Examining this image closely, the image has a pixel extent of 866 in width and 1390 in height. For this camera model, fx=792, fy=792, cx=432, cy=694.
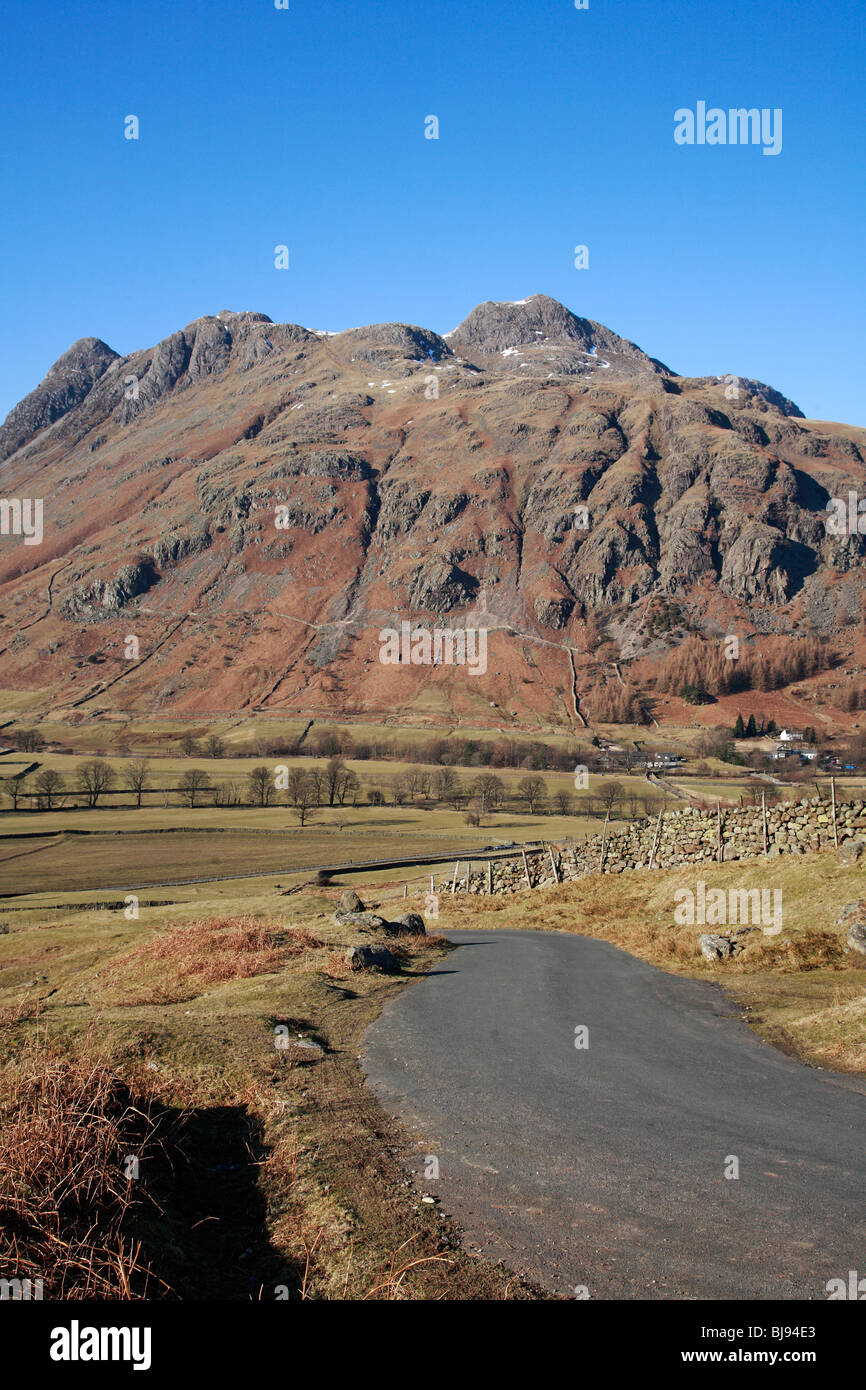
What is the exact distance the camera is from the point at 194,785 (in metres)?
126

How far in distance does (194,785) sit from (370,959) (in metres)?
110

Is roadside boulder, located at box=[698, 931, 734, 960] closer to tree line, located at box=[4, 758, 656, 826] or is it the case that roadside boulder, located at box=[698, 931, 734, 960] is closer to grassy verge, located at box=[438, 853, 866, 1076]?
grassy verge, located at box=[438, 853, 866, 1076]

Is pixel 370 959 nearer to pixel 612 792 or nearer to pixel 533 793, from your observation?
pixel 612 792

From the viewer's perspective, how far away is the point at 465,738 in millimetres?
167750

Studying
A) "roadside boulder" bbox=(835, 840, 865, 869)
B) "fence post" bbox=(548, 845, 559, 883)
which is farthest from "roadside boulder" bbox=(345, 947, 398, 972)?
"fence post" bbox=(548, 845, 559, 883)

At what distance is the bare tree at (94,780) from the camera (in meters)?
120

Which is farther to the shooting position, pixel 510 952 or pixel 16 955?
pixel 16 955

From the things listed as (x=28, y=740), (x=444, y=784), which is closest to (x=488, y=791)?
(x=444, y=784)

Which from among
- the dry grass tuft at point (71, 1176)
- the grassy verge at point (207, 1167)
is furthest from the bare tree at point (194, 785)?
the dry grass tuft at point (71, 1176)

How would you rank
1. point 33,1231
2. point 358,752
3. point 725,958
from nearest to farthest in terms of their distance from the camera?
point 33,1231 < point 725,958 < point 358,752

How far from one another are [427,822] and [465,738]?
62.1 metres
